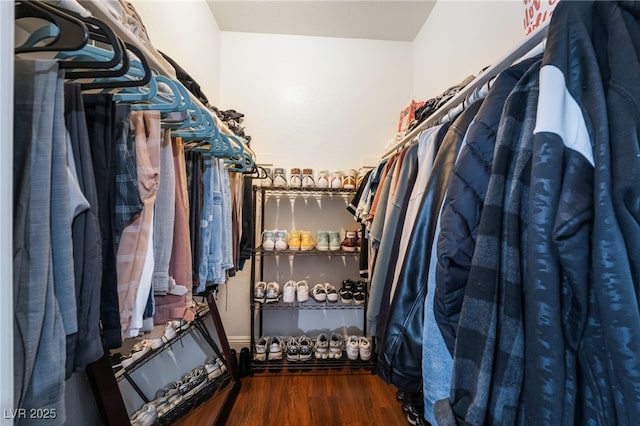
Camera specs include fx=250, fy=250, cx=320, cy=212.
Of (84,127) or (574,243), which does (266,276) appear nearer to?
(84,127)

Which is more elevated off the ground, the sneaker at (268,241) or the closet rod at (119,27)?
the closet rod at (119,27)

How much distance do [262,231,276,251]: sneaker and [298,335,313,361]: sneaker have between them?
71 cm

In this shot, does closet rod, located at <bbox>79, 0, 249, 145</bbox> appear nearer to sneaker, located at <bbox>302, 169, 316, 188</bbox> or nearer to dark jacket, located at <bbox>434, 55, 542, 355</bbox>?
dark jacket, located at <bbox>434, 55, 542, 355</bbox>

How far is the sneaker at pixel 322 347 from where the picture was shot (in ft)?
5.65

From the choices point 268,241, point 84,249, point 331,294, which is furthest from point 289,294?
point 84,249

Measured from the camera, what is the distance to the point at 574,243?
1.06 ft

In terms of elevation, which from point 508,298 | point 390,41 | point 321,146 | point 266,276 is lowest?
point 266,276

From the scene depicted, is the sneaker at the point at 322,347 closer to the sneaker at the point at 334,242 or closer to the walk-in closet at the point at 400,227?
the walk-in closet at the point at 400,227

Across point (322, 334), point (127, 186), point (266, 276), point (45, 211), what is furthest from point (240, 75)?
point (322, 334)

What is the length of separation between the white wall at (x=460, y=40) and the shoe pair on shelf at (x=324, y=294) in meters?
1.52

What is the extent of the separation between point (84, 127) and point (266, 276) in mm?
1615

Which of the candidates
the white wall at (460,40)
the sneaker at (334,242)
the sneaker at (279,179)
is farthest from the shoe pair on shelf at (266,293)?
the white wall at (460,40)

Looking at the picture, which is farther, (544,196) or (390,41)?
(390,41)

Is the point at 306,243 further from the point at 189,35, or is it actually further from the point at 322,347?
the point at 189,35
